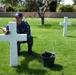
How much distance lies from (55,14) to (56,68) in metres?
38.9

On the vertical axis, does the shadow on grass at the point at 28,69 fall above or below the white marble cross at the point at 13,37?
below

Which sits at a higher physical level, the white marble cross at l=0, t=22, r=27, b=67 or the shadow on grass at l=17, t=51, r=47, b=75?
the white marble cross at l=0, t=22, r=27, b=67

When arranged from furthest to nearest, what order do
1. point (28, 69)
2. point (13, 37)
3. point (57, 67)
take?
point (57, 67) < point (28, 69) < point (13, 37)

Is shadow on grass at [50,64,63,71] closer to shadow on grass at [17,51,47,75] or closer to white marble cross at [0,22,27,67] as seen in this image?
shadow on grass at [17,51,47,75]

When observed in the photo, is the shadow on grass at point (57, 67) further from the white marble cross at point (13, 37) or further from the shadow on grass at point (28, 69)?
the white marble cross at point (13, 37)

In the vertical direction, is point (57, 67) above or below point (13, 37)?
below

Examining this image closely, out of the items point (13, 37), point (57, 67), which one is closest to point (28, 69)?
point (57, 67)

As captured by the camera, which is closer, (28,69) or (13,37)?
(13,37)

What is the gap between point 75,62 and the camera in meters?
6.86

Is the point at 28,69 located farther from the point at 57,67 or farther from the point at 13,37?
the point at 13,37

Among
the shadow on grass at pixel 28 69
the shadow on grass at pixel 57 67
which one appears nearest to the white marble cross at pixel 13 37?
the shadow on grass at pixel 28 69

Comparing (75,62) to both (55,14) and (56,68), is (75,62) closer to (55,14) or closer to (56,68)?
(56,68)

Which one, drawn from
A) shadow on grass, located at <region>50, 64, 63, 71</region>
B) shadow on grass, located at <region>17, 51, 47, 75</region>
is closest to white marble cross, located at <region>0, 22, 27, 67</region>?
shadow on grass, located at <region>17, 51, 47, 75</region>

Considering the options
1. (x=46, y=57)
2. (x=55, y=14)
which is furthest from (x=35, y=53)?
(x=55, y=14)
